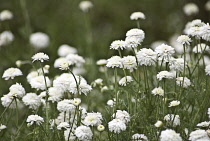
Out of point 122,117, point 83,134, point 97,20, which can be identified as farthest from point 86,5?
point 97,20

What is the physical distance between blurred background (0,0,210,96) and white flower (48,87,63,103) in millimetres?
2848

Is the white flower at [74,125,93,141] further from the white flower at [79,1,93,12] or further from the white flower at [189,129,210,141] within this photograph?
the white flower at [79,1,93,12]

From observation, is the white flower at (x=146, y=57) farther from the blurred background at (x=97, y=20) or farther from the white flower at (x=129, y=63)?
the blurred background at (x=97, y=20)

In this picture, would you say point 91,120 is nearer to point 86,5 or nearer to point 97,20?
point 86,5

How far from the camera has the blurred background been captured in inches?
229

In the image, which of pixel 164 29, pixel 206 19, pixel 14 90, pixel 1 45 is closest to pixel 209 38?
pixel 14 90

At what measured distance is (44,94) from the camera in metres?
2.49

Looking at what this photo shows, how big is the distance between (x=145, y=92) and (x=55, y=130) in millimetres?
578

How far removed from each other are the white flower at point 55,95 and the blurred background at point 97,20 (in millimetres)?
2848

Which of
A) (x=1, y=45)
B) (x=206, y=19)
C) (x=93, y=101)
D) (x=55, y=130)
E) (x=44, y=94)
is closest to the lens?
(x=55, y=130)

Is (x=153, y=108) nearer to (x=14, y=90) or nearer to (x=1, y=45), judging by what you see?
(x=14, y=90)

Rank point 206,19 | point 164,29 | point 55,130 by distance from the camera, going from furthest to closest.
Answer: point 164,29 < point 206,19 < point 55,130

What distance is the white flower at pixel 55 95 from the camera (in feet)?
8.09

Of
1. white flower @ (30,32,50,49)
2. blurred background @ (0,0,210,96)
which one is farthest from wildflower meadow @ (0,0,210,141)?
blurred background @ (0,0,210,96)
